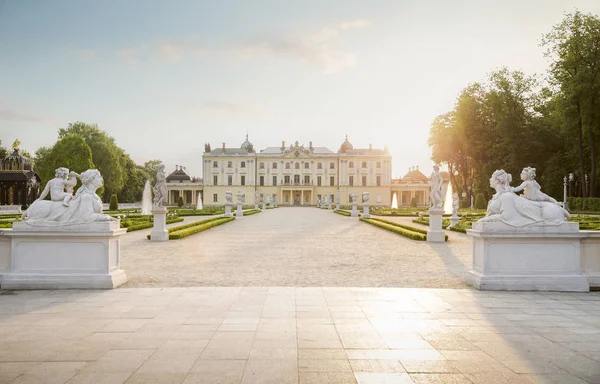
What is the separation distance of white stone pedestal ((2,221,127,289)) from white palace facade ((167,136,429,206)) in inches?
2694

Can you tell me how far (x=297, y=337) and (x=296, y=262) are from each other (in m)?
5.06

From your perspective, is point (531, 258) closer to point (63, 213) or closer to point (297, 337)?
point (297, 337)

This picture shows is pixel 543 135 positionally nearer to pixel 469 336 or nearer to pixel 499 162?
pixel 499 162

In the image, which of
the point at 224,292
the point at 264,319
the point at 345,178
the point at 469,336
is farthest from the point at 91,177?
the point at 345,178

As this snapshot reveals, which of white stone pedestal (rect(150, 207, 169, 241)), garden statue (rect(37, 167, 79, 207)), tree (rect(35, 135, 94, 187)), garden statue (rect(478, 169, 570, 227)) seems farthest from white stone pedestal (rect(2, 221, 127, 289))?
tree (rect(35, 135, 94, 187))

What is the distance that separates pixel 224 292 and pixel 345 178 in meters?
70.6

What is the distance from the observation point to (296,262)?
29.9 feet

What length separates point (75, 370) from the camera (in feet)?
10.7

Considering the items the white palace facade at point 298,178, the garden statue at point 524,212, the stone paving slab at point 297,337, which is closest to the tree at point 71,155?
the white palace facade at point 298,178

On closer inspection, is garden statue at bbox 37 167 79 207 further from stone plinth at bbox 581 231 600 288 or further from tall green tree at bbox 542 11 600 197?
tall green tree at bbox 542 11 600 197

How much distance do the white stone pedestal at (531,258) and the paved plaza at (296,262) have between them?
1.92 ft

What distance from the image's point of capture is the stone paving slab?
10.6ft

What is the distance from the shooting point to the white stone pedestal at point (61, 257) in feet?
20.1

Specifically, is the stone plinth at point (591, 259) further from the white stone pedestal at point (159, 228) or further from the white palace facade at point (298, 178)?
the white palace facade at point (298, 178)
